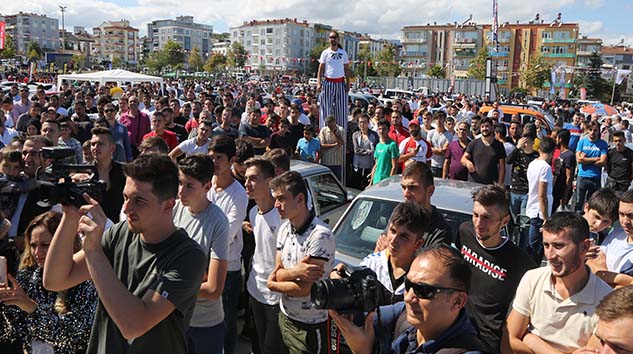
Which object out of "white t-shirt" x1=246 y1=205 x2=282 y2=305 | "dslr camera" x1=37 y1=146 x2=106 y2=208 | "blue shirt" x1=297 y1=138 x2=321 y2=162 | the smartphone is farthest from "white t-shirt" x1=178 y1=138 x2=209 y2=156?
"dslr camera" x1=37 y1=146 x2=106 y2=208

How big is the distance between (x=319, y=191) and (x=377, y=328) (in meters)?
3.73

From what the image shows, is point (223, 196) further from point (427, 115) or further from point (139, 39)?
point (139, 39)

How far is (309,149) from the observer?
28.3ft

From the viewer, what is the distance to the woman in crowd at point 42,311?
9.96 ft

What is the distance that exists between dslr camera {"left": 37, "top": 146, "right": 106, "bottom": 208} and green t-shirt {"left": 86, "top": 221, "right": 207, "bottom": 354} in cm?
33

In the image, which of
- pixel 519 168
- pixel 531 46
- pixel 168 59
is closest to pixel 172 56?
pixel 168 59

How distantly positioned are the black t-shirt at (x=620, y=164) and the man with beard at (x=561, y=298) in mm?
7444

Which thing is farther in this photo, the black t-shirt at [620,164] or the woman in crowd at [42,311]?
the black t-shirt at [620,164]

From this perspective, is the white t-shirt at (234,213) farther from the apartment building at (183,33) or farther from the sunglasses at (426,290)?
the apartment building at (183,33)

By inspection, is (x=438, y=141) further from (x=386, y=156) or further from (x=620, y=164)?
(x=620, y=164)

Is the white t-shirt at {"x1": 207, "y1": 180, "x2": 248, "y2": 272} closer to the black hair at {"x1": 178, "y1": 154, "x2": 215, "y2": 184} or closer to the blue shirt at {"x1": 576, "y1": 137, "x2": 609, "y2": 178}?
the black hair at {"x1": 178, "y1": 154, "x2": 215, "y2": 184}

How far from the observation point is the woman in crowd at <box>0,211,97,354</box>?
304 centimetres

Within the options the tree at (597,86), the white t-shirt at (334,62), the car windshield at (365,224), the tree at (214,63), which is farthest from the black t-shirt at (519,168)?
the tree at (214,63)

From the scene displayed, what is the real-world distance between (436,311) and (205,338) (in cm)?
200
